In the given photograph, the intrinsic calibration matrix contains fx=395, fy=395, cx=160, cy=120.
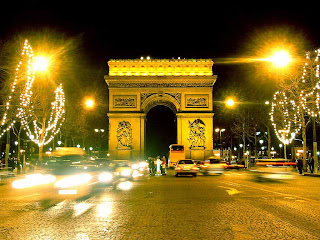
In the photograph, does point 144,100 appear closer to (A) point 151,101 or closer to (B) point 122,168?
(A) point 151,101

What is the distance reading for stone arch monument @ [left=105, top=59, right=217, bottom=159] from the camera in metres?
50.1

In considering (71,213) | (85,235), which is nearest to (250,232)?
(85,235)

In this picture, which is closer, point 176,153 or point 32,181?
point 32,181

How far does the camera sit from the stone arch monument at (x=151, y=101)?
164 feet

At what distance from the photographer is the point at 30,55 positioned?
31.4 meters

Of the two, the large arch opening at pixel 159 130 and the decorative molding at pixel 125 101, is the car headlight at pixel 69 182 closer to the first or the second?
the decorative molding at pixel 125 101

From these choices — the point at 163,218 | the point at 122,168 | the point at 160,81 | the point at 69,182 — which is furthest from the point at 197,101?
the point at 163,218

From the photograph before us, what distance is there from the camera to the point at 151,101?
5125 centimetres

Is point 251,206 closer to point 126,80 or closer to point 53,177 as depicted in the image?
point 53,177

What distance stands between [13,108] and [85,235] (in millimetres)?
26036

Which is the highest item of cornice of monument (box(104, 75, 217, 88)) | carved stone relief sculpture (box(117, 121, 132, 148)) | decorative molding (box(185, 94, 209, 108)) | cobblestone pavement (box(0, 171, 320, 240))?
cornice of monument (box(104, 75, 217, 88))

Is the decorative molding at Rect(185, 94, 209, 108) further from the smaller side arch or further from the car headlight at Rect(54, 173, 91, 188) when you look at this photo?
the car headlight at Rect(54, 173, 91, 188)

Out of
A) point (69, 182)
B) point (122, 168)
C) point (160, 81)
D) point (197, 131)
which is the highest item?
point (160, 81)

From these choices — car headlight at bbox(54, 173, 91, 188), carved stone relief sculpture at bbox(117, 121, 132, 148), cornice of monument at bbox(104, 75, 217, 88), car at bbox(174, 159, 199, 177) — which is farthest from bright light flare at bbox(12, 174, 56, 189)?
cornice of monument at bbox(104, 75, 217, 88)
